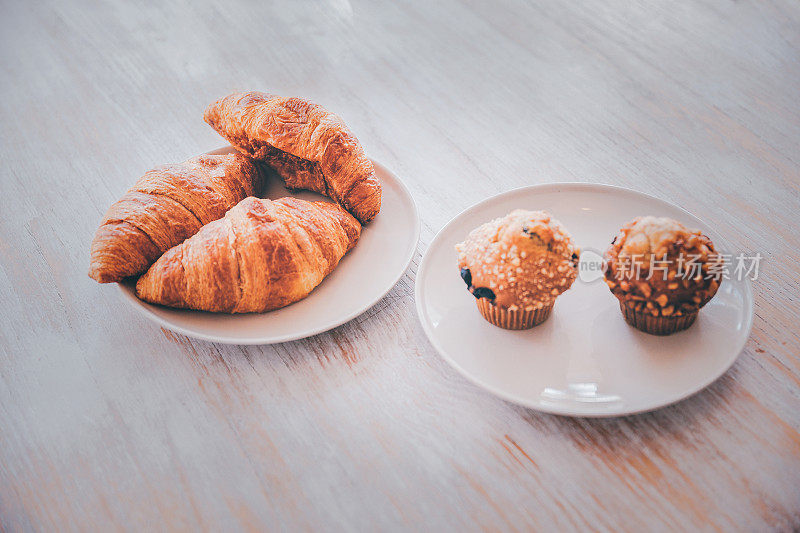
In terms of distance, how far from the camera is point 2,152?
55.0 inches

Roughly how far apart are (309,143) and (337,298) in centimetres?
29

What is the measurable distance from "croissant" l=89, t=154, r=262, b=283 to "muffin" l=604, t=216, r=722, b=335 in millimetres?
685

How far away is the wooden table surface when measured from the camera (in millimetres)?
746

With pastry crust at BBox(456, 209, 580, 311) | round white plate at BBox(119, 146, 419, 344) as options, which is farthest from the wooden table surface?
pastry crust at BBox(456, 209, 580, 311)

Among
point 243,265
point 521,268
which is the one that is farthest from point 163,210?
point 521,268

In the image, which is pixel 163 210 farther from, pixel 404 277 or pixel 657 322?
pixel 657 322

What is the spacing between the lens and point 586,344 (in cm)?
84

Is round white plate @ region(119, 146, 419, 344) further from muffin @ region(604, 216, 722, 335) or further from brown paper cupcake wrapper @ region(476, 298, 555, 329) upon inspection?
muffin @ region(604, 216, 722, 335)

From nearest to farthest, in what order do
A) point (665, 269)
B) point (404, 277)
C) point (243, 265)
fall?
point (665, 269) < point (243, 265) < point (404, 277)

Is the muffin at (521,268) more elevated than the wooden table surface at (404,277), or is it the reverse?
the muffin at (521,268)

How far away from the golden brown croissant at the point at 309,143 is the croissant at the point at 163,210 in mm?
73

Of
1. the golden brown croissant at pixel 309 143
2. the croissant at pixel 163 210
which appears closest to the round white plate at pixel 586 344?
the golden brown croissant at pixel 309 143

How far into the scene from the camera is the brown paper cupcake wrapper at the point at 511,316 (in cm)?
83

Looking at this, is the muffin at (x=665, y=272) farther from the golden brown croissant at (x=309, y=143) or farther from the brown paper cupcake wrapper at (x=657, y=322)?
the golden brown croissant at (x=309, y=143)
